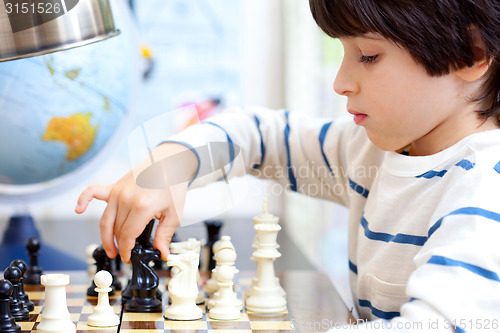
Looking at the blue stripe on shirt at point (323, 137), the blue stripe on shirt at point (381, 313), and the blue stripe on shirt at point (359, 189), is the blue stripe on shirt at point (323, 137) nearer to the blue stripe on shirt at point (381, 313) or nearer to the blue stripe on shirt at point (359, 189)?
the blue stripe on shirt at point (359, 189)

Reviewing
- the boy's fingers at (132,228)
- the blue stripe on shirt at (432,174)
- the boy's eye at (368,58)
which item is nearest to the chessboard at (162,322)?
the boy's fingers at (132,228)

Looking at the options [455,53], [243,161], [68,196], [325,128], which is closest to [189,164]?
[243,161]

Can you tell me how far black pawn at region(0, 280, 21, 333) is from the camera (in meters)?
0.83

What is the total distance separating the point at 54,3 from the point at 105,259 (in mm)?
465

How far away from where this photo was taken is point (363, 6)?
88 centimetres

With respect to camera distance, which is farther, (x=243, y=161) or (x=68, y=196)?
(x=68, y=196)

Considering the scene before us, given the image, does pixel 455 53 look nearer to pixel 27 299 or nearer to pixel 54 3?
pixel 54 3

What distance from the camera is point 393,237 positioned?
0.99 meters

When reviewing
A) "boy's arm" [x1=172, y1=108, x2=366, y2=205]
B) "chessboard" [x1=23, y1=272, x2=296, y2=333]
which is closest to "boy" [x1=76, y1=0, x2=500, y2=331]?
"chessboard" [x1=23, y1=272, x2=296, y2=333]

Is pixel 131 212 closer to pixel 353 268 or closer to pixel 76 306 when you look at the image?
pixel 76 306

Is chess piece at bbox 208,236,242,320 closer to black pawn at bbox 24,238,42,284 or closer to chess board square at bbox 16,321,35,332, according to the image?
chess board square at bbox 16,321,35,332

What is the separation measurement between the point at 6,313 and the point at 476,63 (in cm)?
77

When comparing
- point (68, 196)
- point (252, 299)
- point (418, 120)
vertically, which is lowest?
point (68, 196)

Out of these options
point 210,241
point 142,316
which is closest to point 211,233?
point 210,241
